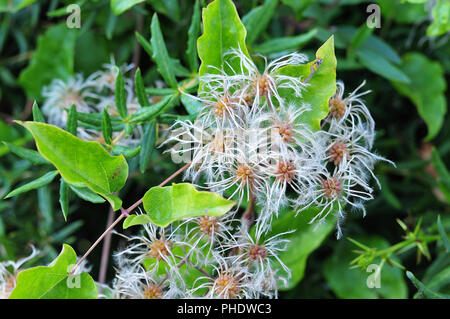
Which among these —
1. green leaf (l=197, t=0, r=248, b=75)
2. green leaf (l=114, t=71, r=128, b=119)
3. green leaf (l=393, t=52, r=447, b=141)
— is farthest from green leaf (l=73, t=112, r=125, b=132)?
green leaf (l=393, t=52, r=447, b=141)

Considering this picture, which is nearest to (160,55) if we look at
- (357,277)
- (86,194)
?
(86,194)

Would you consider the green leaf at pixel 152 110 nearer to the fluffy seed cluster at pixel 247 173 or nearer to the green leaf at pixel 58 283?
the fluffy seed cluster at pixel 247 173

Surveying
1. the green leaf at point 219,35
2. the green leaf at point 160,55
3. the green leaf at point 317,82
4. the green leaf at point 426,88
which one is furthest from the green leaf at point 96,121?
the green leaf at point 426,88

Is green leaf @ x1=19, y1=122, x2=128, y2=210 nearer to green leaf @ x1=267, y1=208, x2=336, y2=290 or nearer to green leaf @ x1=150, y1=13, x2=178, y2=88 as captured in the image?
green leaf @ x1=150, y1=13, x2=178, y2=88

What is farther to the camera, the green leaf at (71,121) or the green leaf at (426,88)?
the green leaf at (426,88)

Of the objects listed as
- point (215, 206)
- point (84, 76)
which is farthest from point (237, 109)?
point (84, 76)
